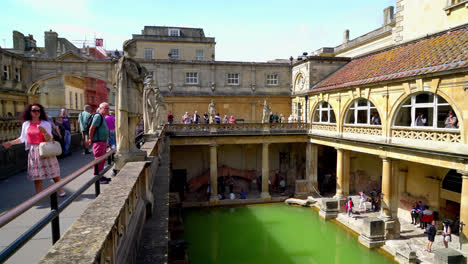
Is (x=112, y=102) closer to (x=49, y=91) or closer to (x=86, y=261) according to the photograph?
(x=49, y=91)

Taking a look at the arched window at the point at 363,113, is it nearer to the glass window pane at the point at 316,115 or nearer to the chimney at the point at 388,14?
the glass window pane at the point at 316,115

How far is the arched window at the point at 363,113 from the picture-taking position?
16.8 metres

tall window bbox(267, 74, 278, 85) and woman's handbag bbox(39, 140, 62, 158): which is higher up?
tall window bbox(267, 74, 278, 85)

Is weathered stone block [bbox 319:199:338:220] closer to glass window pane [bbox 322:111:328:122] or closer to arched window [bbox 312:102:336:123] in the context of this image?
arched window [bbox 312:102:336:123]

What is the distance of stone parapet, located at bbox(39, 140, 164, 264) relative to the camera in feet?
6.27

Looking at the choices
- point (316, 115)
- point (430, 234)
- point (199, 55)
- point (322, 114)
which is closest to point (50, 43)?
point (199, 55)

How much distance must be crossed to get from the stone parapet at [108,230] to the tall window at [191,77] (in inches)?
907

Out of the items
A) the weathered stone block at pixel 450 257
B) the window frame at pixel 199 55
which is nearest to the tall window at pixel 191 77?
the window frame at pixel 199 55

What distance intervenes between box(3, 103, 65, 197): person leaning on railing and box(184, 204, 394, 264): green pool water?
10.2 meters

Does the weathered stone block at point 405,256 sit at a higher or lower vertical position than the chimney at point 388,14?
lower

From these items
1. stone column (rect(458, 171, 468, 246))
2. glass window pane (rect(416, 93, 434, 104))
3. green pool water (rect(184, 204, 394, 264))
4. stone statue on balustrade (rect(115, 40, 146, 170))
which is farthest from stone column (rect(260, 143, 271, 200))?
stone statue on balustrade (rect(115, 40, 146, 170))

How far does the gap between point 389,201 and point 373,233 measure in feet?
7.55

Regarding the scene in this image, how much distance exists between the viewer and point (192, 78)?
2695cm

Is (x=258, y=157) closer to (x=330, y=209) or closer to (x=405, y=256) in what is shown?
(x=330, y=209)
